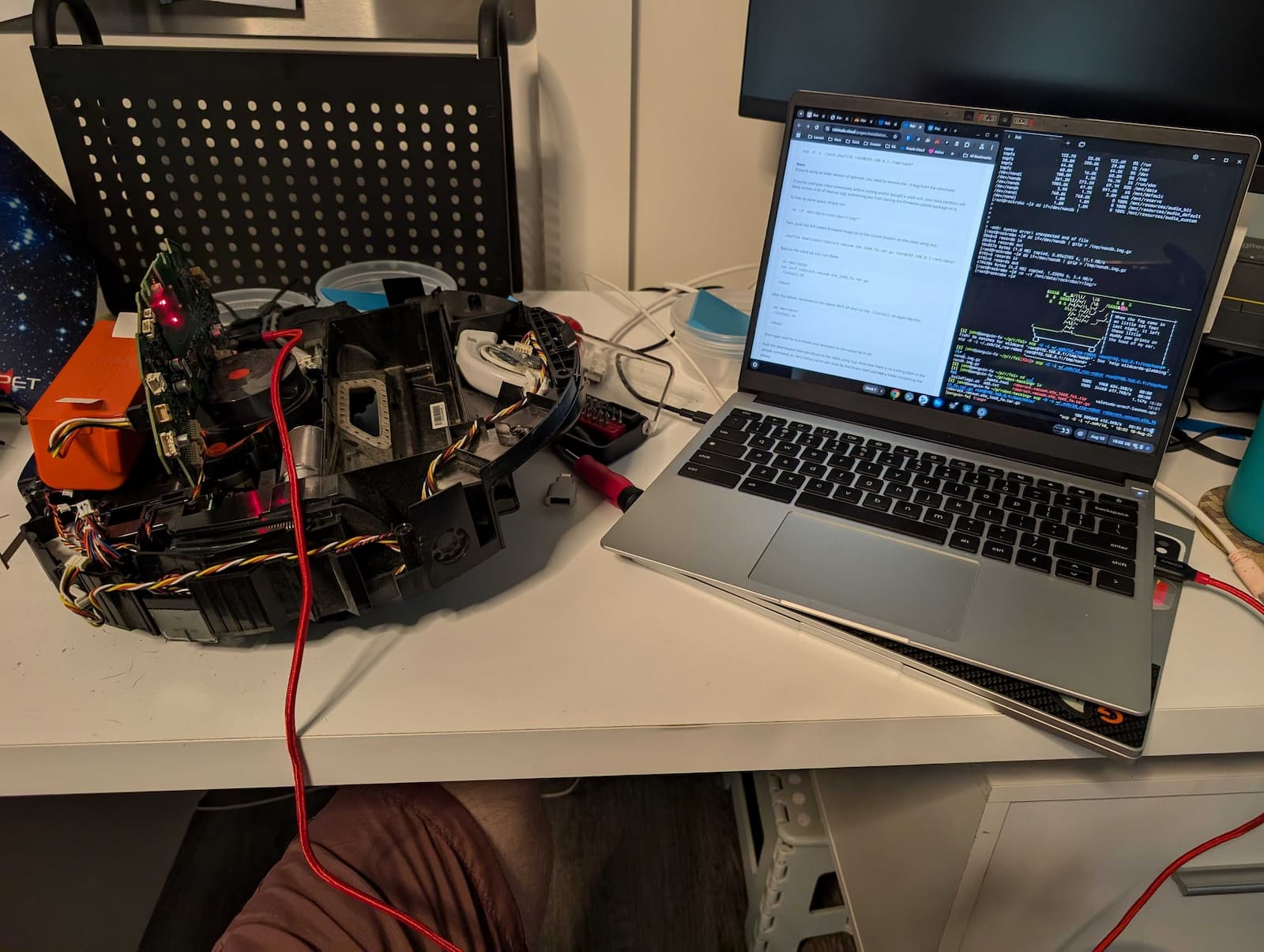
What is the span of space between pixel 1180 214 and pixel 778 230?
290mm

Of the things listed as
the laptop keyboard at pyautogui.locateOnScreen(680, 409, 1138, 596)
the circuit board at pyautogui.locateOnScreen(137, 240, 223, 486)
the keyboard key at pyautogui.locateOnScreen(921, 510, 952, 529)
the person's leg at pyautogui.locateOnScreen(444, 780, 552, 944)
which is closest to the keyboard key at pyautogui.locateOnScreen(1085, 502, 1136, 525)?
the laptop keyboard at pyautogui.locateOnScreen(680, 409, 1138, 596)

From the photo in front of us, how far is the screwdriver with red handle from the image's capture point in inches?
24.3

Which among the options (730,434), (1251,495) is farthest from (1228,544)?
(730,434)

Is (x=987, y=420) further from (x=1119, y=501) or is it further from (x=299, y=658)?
(x=299, y=658)

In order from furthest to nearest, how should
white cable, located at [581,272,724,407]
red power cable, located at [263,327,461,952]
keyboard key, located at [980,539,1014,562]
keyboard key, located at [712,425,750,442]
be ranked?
1. white cable, located at [581,272,724,407]
2. keyboard key, located at [712,425,750,442]
3. keyboard key, located at [980,539,1014,562]
4. red power cable, located at [263,327,461,952]

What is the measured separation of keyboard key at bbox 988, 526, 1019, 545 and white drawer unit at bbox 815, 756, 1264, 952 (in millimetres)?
151

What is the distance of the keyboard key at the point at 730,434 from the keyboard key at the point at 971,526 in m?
0.18

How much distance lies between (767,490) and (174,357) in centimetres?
42

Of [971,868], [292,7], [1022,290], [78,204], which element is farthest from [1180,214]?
[78,204]

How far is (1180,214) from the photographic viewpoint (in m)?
0.57

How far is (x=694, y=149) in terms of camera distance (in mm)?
973

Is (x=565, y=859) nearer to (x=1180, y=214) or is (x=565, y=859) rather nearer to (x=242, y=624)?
(x=242, y=624)

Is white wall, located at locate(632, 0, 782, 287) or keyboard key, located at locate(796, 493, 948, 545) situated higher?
white wall, located at locate(632, 0, 782, 287)

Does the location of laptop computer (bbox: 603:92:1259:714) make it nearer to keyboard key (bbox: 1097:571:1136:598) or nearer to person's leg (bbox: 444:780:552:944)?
keyboard key (bbox: 1097:571:1136:598)
